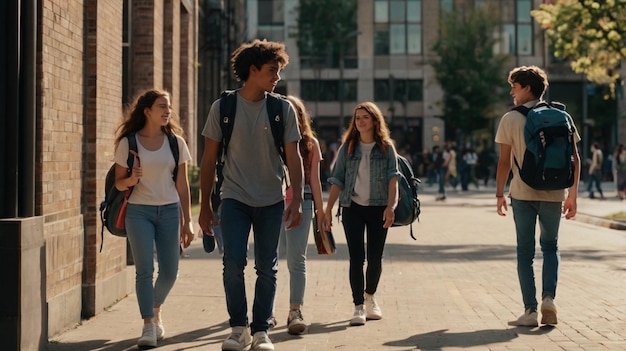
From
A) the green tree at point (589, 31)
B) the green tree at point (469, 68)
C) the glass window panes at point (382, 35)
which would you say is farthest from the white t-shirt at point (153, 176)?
the glass window panes at point (382, 35)

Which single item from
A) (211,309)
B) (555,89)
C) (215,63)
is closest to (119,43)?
(211,309)

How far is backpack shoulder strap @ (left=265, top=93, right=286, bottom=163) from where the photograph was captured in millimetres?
6715

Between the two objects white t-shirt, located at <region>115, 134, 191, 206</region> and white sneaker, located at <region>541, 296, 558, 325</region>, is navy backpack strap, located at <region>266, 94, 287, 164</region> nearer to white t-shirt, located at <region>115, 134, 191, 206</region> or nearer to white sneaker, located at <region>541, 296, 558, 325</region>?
white t-shirt, located at <region>115, 134, 191, 206</region>

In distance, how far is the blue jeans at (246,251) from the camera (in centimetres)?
674

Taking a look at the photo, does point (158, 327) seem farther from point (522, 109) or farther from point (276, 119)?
point (522, 109)

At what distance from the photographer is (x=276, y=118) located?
671cm

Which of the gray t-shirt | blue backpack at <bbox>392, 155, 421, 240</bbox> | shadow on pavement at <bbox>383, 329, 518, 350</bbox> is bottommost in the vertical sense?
shadow on pavement at <bbox>383, 329, 518, 350</bbox>

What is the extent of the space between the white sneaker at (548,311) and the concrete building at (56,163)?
11.5 feet

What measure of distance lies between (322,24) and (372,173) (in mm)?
56070

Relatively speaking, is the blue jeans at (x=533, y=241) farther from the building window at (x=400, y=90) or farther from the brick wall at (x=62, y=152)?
the building window at (x=400, y=90)

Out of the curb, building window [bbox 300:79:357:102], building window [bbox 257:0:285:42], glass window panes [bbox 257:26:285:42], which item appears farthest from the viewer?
building window [bbox 257:0:285:42]

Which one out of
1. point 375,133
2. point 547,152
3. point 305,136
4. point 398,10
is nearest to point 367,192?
point 375,133

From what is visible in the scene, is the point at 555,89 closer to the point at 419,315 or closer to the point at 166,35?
the point at 166,35

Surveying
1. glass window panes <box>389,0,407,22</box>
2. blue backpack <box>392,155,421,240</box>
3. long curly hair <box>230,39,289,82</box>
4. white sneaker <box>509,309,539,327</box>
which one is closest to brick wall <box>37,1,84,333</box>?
long curly hair <box>230,39,289,82</box>
